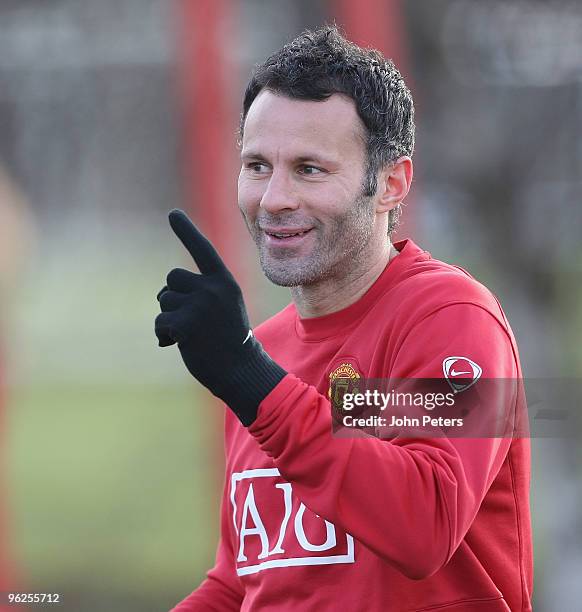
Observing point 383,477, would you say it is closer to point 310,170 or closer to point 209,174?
point 310,170

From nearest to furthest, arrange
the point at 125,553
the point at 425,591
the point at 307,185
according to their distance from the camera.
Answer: the point at 425,591 → the point at 307,185 → the point at 125,553

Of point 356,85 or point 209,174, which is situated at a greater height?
point 209,174

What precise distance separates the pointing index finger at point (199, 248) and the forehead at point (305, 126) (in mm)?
336

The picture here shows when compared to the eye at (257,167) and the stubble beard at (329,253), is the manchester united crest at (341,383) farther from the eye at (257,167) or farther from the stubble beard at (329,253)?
the eye at (257,167)

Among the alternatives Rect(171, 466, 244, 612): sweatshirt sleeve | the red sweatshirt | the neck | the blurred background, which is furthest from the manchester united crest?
the blurred background

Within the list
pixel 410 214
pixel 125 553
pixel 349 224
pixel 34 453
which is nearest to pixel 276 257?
pixel 349 224

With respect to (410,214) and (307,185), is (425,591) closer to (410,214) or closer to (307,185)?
(307,185)

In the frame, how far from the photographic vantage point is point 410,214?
4.89 meters

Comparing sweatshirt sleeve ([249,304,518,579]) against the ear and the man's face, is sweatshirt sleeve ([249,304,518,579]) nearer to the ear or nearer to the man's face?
the man's face

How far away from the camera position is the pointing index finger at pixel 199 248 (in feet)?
5.90

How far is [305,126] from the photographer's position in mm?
2104

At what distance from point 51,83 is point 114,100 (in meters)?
0.32

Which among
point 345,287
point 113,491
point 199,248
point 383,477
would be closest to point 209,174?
point 345,287

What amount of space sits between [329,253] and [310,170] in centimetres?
17
